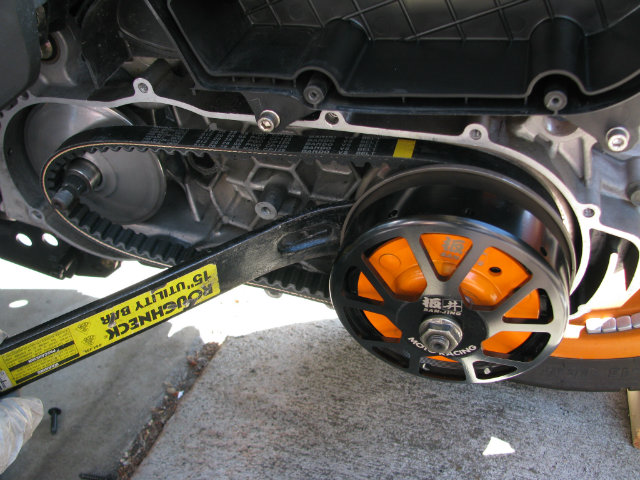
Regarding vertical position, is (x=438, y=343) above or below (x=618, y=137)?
below

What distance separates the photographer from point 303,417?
6.86 feet

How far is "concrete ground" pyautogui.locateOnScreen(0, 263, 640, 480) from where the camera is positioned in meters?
1.96

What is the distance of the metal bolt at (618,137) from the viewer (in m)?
1.29

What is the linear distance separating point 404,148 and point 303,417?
104 cm

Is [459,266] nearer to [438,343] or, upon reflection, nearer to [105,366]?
[438,343]

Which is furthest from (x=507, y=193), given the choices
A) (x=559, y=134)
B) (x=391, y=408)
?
(x=391, y=408)

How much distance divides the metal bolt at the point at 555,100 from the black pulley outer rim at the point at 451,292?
10.3 inches

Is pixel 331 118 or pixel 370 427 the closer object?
pixel 331 118

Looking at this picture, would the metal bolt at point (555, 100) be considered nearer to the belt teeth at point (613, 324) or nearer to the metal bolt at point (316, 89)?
the metal bolt at point (316, 89)

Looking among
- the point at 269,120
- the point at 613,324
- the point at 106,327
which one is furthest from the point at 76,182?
the point at 613,324

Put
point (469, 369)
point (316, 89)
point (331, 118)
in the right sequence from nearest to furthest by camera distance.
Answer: point (316, 89), point (331, 118), point (469, 369)

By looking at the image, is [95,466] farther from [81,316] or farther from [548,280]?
[548,280]

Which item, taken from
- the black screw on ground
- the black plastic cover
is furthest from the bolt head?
the black screw on ground

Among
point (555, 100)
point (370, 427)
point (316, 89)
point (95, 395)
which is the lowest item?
point (370, 427)
